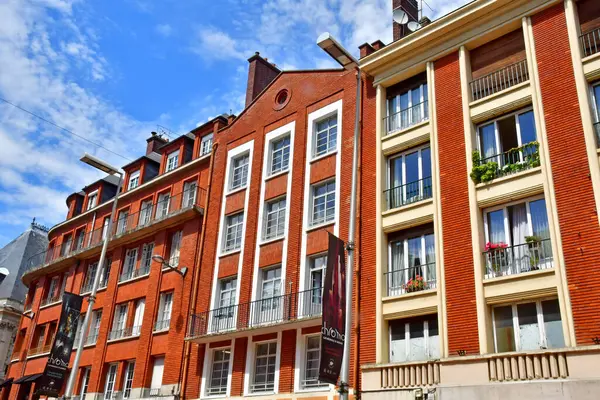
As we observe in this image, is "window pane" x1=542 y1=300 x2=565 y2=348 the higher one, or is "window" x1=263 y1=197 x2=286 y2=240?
"window" x1=263 y1=197 x2=286 y2=240

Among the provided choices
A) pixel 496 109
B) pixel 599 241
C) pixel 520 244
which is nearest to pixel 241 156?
pixel 496 109

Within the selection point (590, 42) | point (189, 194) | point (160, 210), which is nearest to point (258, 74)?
point (189, 194)

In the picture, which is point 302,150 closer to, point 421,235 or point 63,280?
point 421,235

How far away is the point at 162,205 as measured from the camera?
96.8ft

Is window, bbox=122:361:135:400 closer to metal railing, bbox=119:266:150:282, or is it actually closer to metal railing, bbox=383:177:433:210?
metal railing, bbox=119:266:150:282

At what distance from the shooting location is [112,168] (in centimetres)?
2081

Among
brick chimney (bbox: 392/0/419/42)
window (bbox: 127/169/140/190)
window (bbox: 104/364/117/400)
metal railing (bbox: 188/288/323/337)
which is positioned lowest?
window (bbox: 104/364/117/400)

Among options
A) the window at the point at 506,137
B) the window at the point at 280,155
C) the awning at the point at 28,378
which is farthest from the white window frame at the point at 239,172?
the awning at the point at 28,378

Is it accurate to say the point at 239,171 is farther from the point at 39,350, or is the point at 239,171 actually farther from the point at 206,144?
the point at 39,350

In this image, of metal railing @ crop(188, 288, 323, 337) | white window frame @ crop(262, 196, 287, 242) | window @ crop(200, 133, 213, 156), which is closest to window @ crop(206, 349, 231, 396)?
metal railing @ crop(188, 288, 323, 337)

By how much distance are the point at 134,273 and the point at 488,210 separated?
17582 millimetres

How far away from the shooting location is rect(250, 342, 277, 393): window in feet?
64.8

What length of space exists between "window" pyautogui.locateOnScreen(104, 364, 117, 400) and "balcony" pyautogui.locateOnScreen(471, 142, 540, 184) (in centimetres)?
1791

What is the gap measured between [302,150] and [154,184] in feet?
34.8
